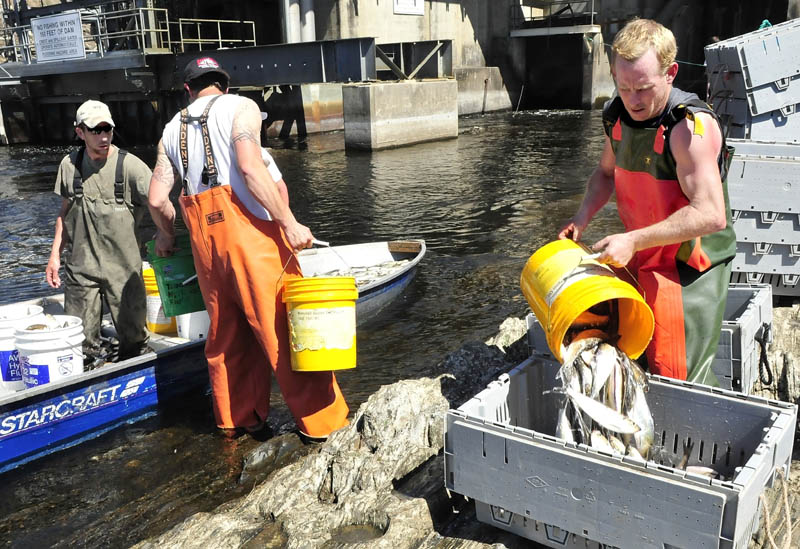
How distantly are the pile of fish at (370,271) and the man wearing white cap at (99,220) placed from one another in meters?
3.38

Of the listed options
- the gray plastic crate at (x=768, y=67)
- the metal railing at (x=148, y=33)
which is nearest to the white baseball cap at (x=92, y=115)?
the gray plastic crate at (x=768, y=67)

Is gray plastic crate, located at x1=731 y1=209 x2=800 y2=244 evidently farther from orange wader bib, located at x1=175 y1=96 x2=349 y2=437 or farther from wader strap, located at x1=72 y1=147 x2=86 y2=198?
wader strap, located at x1=72 y1=147 x2=86 y2=198

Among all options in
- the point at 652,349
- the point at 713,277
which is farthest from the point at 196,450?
the point at 713,277

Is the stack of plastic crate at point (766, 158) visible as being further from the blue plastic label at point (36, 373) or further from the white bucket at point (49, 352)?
the blue plastic label at point (36, 373)

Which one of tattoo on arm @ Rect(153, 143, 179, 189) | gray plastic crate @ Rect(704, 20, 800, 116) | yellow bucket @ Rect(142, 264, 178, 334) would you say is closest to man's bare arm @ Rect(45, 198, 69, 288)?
yellow bucket @ Rect(142, 264, 178, 334)

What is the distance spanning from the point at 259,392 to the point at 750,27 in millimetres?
39799

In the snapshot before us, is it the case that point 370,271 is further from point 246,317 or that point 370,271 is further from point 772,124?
point 772,124

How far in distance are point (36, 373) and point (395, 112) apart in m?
19.0

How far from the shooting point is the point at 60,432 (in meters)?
5.79

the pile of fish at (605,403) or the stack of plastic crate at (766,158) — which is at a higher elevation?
the stack of plastic crate at (766,158)

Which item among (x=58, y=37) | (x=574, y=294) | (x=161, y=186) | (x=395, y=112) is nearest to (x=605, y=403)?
(x=574, y=294)

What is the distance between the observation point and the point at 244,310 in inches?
192

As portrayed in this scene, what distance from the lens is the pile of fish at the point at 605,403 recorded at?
3.18 meters

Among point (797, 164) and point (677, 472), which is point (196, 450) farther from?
point (797, 164)
